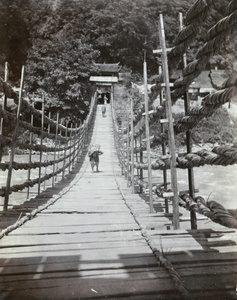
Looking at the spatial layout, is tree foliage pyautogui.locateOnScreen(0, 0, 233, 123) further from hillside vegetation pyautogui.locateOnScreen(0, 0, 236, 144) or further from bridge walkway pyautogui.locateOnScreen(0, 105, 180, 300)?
bridge walkway pyautogui.locateOnScreen(0, 105, 180, 300)

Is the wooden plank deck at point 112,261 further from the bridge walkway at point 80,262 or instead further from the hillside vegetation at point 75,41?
the hillside vegetation at point 75,41

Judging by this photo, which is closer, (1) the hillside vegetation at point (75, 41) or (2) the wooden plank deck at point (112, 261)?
(2) the wooden plank deck at point (112, 261)

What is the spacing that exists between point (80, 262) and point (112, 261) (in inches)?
7.4

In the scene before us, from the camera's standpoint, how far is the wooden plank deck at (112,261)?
52.7 inches

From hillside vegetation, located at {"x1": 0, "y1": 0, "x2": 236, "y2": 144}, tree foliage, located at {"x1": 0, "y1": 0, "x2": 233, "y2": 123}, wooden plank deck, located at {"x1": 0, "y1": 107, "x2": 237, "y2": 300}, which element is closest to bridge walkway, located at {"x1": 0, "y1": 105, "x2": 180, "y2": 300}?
wooden plank deck, located at {"x1": 0, "y1": 107, "x2": 237, "y2": 300}

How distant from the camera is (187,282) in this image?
1.41 m

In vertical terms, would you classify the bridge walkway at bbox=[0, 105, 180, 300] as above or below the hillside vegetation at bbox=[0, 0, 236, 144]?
below

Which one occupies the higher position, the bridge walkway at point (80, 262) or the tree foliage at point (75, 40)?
the tree foliage at point (75, 40)

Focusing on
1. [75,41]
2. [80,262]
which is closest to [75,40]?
[75,41]

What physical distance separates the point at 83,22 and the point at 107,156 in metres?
24.9

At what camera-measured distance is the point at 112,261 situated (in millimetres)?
1658

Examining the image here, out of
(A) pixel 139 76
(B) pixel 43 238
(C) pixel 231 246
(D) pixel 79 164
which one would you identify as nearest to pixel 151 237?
(C) pixel 231 246

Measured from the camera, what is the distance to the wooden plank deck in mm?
1340

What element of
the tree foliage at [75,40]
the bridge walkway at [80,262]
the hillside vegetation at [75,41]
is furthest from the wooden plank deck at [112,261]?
the hillside vegetation at [75,41]
